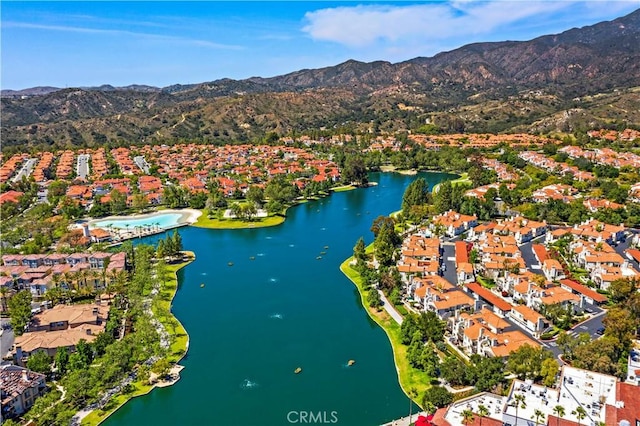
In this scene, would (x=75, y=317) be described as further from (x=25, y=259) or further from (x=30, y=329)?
(x=25, y=259)

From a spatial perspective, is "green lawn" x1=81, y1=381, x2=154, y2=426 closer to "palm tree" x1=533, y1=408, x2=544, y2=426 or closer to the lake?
the lake

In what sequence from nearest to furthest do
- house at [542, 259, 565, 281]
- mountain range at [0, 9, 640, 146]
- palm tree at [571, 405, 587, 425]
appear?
palm tree at [571, 405, 587, 425] < house at [542, 259, 565, 281] < mountain range at [0, 9, 640, 146]

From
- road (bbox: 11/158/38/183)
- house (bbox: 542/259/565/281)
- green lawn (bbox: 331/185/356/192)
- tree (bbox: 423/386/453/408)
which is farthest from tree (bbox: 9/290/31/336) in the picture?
road (bbox: 11/158/38/183)

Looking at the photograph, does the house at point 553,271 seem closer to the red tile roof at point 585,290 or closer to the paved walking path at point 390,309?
the red tile roof at point 585,290

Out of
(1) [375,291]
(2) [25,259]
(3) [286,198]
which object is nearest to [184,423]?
(1) [375,291]

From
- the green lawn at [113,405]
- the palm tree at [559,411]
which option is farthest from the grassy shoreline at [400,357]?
the green lawn at [113,405]

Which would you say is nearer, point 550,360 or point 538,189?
point 550,360
